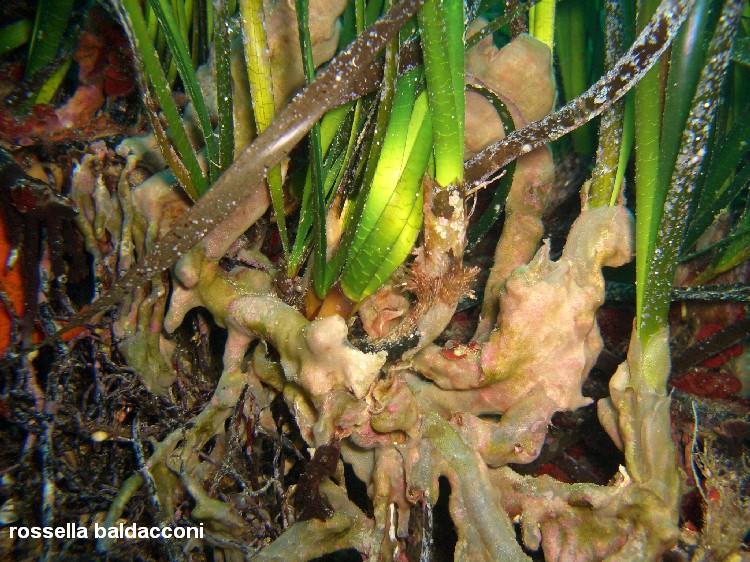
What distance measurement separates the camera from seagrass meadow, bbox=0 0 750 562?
1277mm

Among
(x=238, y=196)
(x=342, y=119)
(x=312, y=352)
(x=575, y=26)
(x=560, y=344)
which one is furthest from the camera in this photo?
(x=575, y=26)

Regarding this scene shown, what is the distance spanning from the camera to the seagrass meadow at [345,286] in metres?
1.28

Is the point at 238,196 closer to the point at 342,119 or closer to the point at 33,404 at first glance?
the point at 342,119

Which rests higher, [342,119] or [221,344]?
[342,119]

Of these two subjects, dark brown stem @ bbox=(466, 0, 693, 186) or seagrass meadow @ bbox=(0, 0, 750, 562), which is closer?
dark brown stem @ bbox=(466, 0, 693, 186)

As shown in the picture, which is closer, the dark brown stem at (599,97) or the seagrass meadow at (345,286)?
the dark brown stem at (599,97)

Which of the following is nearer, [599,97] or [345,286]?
[599,97]

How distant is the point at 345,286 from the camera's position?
4.78 feet

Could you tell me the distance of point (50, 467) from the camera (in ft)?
5.44

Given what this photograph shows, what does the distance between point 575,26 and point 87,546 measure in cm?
382

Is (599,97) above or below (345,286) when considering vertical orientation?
above

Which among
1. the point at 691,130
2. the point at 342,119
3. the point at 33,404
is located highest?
the point at 342,119

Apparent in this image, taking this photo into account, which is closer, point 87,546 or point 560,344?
point 560,344

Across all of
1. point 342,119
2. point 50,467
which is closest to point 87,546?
point 50,467
